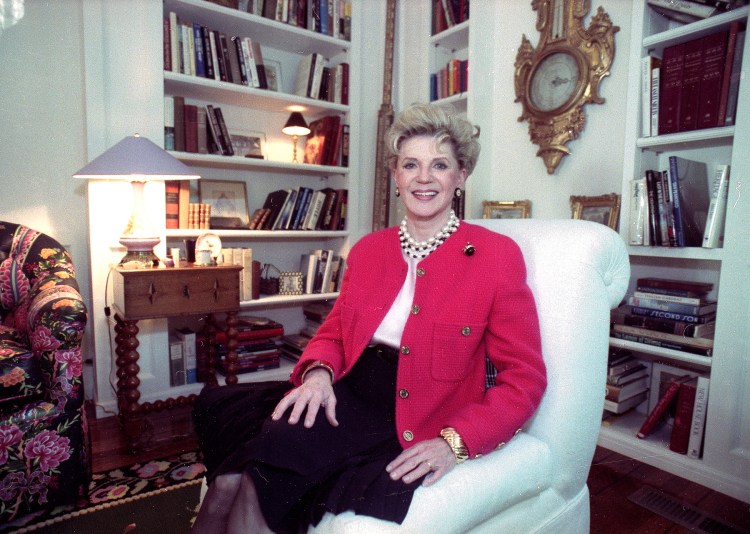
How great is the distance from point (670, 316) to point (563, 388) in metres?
1.08

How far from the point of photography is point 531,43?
242 centimetres

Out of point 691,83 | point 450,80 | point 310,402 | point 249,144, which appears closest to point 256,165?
point 249,144

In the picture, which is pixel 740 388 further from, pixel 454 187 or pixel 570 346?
pixel 454 187

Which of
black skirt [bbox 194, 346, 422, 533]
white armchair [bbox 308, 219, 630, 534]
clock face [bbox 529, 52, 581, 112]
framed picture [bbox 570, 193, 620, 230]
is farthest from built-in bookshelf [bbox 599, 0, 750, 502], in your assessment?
black skirt [bbox 194, 346, 422, 533]

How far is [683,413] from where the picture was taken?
1787 mm

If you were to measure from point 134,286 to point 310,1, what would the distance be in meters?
1.82

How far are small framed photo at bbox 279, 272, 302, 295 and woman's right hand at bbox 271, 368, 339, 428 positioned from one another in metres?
1.66

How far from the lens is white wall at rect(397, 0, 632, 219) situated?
2143 millimetres

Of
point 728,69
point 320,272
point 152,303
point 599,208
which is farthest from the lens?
point 320,272

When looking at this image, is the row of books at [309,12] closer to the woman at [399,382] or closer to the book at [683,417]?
the woman at [399,382]

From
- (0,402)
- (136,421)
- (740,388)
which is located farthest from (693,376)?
(0,402)

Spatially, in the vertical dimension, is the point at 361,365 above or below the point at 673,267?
below

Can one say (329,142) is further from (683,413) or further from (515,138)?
(683,413)

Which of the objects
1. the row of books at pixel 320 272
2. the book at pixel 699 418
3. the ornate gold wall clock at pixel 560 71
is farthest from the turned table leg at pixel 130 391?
the book at pixel 699 418
